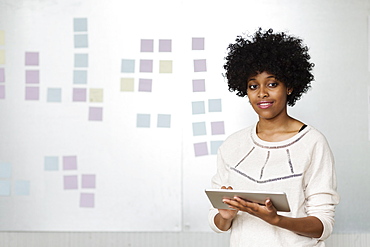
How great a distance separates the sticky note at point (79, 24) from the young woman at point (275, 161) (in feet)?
4.71

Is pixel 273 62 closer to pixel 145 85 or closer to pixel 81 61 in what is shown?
pixel 145 85

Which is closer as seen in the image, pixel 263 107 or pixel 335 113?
pixel 263 107

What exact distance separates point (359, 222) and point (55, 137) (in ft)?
5.68

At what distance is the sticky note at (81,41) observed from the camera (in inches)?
118

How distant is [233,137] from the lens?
176 centimetres

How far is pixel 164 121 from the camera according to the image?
2957 millimetres

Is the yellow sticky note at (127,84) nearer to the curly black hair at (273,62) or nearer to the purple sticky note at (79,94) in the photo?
the purple sticky note at (79,94)

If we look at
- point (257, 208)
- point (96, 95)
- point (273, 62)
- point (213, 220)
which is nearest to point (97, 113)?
point (96, 95)

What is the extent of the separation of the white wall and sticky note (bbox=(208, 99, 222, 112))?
35mm

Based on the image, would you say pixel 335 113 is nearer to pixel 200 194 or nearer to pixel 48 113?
pixel 200 194

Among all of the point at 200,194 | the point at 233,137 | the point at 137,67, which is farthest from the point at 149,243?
the point at 233,137

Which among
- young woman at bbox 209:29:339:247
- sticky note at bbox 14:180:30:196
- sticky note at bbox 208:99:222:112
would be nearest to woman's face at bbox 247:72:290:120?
young woman at bbox 209:29:339:247

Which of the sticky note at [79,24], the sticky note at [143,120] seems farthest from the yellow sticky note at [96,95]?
the sticky note at [79,24]

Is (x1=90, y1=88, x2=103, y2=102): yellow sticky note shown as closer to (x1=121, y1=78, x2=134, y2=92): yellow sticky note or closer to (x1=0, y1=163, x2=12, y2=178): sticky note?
(x1=121, y1=78, x2=134, y2=92): yellow sticky note
